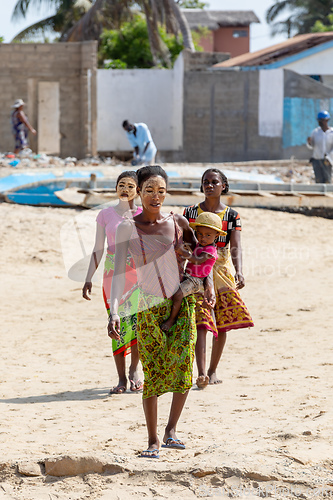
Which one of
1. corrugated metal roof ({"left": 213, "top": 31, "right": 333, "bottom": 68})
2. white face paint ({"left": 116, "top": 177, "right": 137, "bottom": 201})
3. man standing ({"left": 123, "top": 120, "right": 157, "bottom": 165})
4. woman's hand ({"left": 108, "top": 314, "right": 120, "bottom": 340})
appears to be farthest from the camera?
corrugated metal roof ({"left": 213, "top": 31, "right": 333, "bottom": 68})

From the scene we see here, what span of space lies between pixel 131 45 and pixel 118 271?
27.8m

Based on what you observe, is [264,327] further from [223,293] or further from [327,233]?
[327,233]

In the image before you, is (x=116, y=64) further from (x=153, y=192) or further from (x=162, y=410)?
(x=153, y=192)

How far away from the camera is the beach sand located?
3148 millimetres

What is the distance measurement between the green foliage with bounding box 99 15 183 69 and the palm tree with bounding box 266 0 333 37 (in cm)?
1336

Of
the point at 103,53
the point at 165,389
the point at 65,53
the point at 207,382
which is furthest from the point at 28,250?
the point at 103,53

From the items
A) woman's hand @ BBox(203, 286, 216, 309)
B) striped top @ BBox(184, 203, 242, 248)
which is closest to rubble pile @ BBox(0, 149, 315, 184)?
striped top @ BBox(184, 203, 242, 248)

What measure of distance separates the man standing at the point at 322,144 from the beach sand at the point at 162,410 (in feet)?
17.4

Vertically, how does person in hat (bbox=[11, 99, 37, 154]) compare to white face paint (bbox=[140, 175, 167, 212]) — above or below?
above

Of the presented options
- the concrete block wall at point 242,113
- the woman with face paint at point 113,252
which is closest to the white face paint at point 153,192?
the woman with face paint at point 113,252

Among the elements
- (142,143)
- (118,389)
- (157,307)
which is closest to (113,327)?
(157,307)

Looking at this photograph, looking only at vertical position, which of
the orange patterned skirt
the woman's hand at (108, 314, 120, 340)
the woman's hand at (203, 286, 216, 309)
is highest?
the woman's hand at (203, 286, 216, 309)

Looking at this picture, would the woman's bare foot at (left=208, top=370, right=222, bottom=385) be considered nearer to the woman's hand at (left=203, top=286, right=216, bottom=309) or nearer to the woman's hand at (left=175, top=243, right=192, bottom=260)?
the woman's hand at (left=203, top=286, right=216, bottom=309)

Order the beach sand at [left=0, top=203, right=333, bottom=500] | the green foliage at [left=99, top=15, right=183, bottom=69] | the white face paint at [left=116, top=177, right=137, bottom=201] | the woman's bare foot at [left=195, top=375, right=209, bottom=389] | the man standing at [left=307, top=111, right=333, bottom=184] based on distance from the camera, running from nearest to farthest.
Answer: the beach sand at [left=0, top=203, right=333, bottom=500] < the woman's bare foot at [left=195, top=375, right=209, bottom=389] < the white face paint at [left=116, top=177, right=137, bottom=201] < the man standing at [left=307, top=111, right=333, bottom=184] < the green foliage at [left=99, top=15, right=183, bottom=69]
